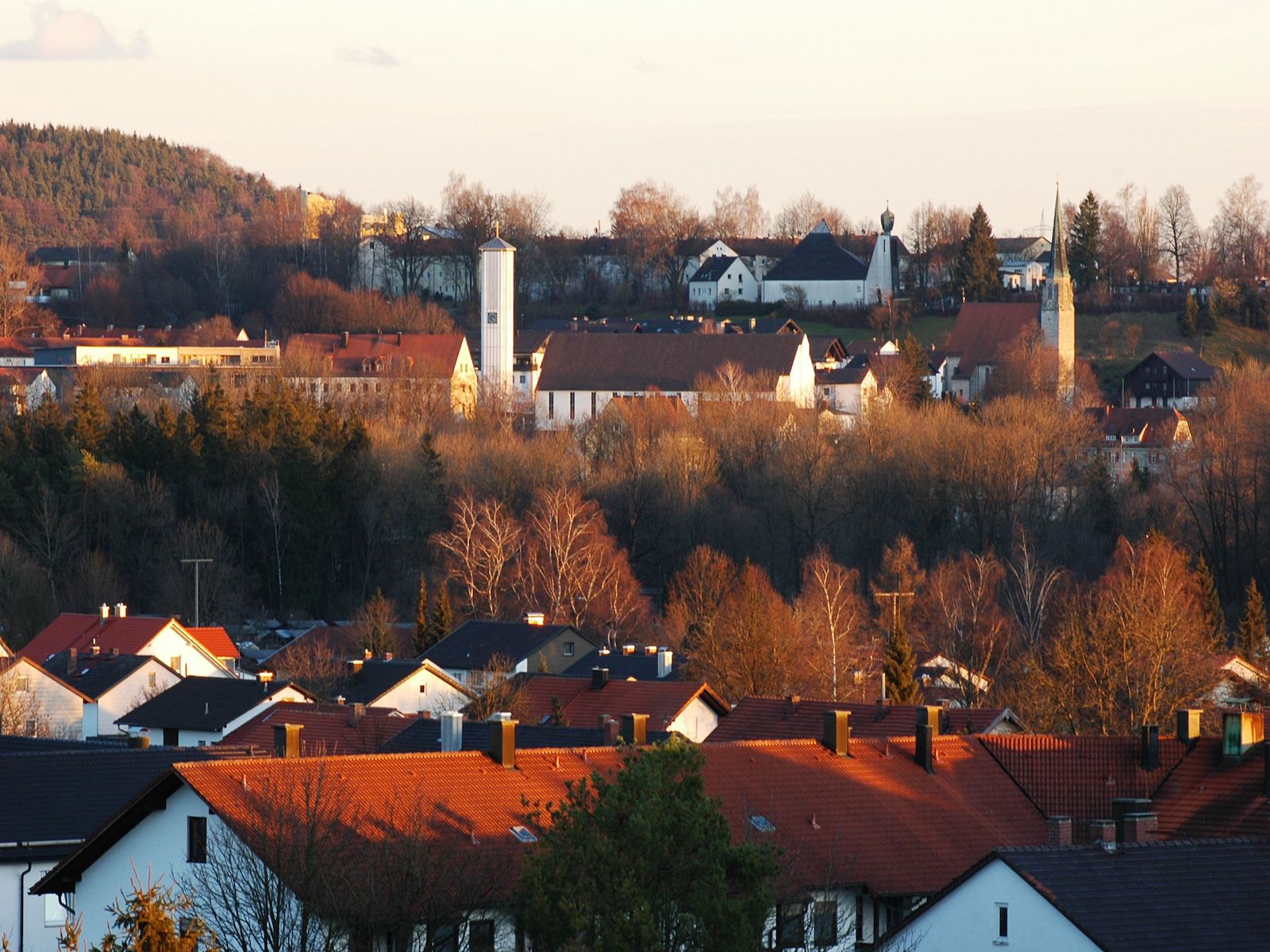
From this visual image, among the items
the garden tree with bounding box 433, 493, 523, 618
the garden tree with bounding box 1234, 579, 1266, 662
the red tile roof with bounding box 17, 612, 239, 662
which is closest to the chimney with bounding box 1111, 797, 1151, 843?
the garden tree with bounding box 1234, 579, 1266, 662

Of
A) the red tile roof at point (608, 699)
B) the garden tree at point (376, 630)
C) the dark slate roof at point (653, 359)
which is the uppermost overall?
the dark slate roof at point (653, 359)

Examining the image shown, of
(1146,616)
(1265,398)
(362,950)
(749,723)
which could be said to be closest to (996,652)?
(1146,616)

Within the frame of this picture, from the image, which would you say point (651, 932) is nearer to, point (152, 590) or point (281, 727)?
point (281, 727)

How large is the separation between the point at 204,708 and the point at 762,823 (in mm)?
19622

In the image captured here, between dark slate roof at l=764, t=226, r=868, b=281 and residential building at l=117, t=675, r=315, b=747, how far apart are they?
238 feet

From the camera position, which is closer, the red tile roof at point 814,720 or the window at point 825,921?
the window at point 825,921

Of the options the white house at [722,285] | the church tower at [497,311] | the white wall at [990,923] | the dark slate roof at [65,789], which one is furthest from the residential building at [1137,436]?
the white wall at [990,923]

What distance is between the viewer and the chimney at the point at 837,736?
2112cm

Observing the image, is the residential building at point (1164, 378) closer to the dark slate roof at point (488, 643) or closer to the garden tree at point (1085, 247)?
the garden tree at point (1085, 247)

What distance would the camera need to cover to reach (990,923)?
15.0 metres

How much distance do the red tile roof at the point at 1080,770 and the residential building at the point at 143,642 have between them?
2528cm

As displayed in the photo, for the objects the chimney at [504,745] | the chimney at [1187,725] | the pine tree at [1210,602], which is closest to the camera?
the chimney at [504,745]

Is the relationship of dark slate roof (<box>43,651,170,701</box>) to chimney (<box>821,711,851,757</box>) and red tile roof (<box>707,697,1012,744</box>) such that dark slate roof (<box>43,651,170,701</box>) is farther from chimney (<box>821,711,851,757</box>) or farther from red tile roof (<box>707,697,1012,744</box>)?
chimney (<box>821,711,851,757</box>)

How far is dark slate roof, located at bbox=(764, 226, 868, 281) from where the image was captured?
354ft
